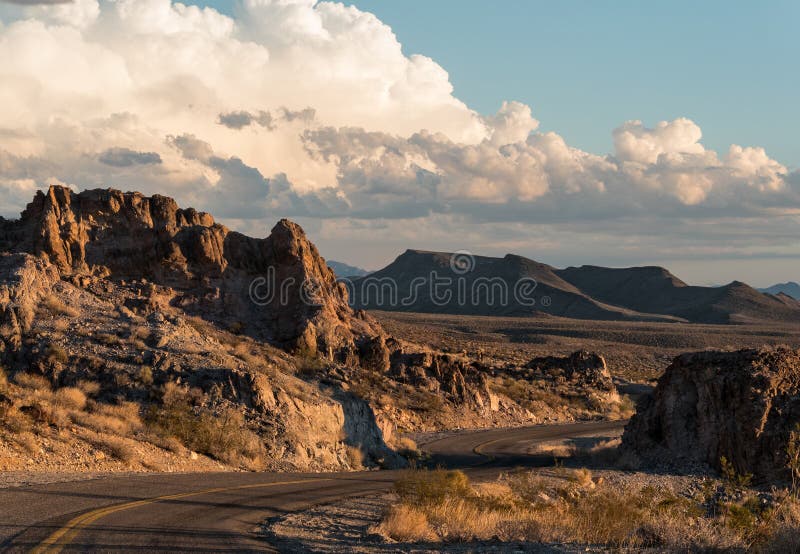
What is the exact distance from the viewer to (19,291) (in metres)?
33.5

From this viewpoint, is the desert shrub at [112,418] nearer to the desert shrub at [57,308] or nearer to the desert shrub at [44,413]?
the desert shrub at [44,413]

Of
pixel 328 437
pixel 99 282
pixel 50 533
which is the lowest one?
pixel 328 437

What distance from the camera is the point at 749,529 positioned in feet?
46.8

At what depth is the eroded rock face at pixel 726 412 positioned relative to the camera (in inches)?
1006

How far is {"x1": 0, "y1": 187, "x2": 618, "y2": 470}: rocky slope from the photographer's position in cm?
2639

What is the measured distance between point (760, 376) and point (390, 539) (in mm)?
17281

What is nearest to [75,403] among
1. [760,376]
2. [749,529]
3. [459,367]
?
[749,529]

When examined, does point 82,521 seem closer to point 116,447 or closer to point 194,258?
point 116,447

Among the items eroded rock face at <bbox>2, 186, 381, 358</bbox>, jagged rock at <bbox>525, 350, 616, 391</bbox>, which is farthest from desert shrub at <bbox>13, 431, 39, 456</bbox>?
jagged rock at <bbox>525, 350, 616, 391</bbox>

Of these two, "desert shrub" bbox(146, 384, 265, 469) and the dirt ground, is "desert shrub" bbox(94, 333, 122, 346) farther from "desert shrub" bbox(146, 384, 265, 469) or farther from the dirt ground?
the dirt ground

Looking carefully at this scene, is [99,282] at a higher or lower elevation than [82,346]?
higher

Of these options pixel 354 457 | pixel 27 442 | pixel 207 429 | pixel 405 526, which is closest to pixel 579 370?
pixel 354 457

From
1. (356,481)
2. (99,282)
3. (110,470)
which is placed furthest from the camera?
(99,282)

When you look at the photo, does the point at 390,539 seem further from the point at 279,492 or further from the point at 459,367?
the point at 459,367
